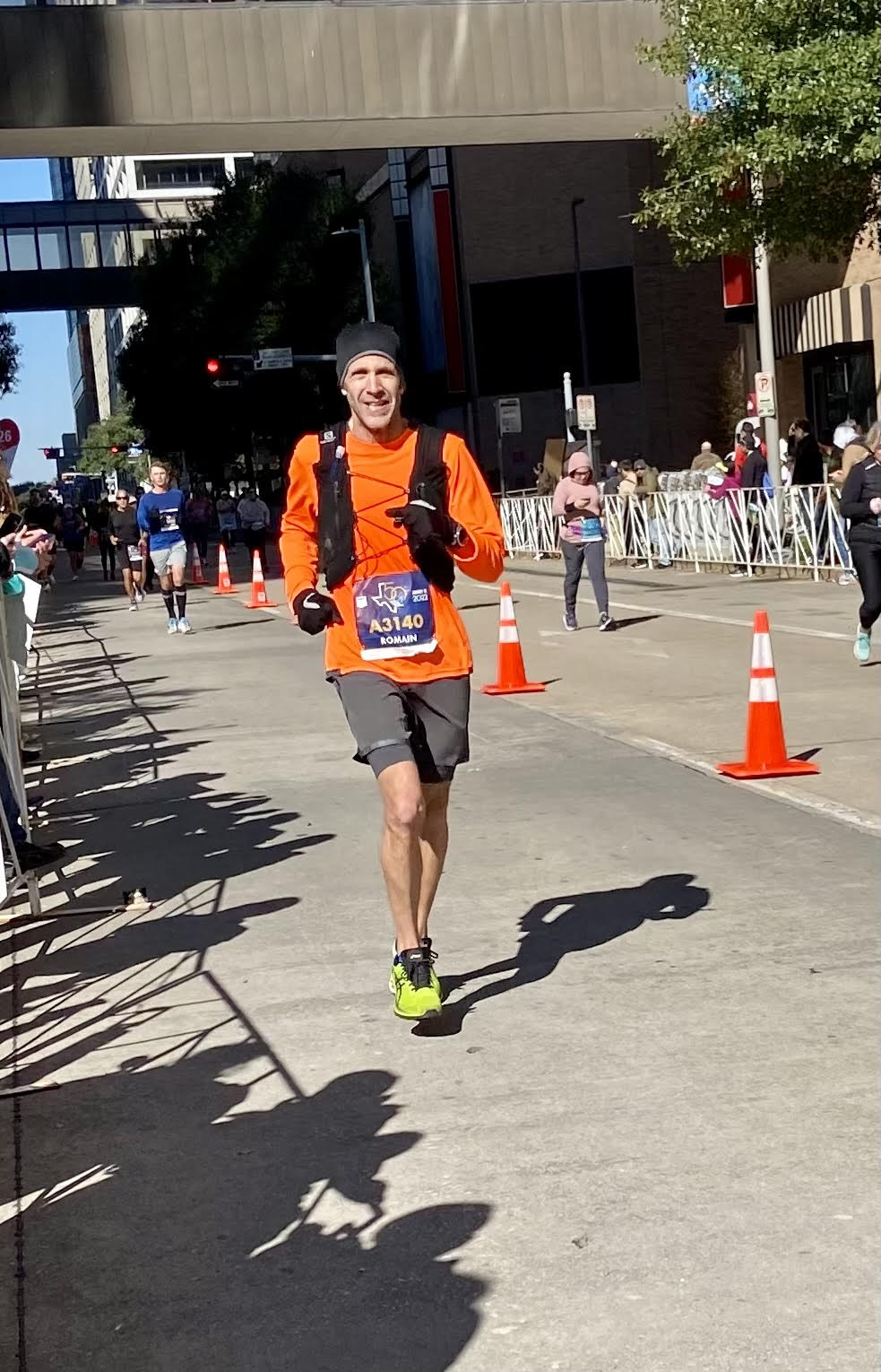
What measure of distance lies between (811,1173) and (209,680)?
1314 centimetres

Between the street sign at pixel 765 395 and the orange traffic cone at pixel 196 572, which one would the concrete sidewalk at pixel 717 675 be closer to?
the street sign at pixel 765 395

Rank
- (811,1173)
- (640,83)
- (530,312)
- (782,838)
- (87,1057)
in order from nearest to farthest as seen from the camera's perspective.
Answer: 1. (811,1173)
2. (87,1057)
3. (782,838)
4. (640,83)
5. (530,312)

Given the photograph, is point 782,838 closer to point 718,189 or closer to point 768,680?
point 768,680

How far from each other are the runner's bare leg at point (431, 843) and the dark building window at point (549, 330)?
55675 millimetres

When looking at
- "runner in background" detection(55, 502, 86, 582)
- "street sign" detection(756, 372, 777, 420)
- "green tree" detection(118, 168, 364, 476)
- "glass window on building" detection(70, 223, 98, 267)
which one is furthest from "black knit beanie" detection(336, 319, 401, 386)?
"glass window on building" detection(70, 223, 98, 267)

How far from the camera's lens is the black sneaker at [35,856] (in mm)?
7434

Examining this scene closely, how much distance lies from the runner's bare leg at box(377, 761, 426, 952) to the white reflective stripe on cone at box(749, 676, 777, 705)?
423 centimetres

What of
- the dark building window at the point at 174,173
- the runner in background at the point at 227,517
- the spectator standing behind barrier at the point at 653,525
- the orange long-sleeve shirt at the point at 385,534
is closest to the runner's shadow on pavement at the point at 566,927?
the orange long-sleeve shirt at the point at 385,534

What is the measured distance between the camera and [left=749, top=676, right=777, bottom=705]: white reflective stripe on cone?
386 inches

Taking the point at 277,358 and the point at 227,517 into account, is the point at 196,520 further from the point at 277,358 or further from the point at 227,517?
the point at 227,517

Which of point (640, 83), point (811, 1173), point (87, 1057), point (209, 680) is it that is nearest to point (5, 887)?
point (87, 1057)

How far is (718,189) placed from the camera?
21.5 metres

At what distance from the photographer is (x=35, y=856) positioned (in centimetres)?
754

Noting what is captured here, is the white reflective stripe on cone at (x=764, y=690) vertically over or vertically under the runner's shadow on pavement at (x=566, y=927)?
over
